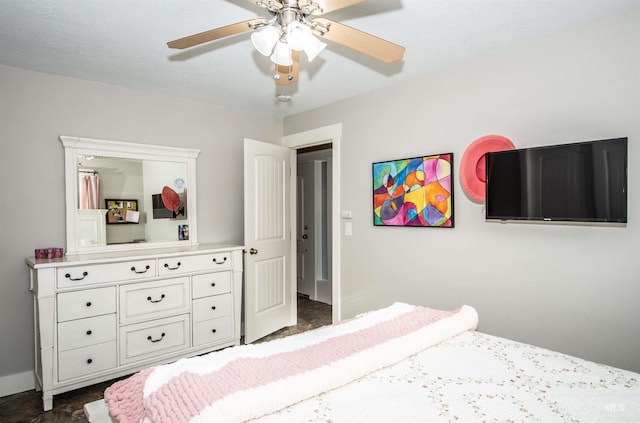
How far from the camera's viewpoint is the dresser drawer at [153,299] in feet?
8.55

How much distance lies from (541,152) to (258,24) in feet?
5.42

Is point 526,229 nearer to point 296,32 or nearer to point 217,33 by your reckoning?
point 296,32

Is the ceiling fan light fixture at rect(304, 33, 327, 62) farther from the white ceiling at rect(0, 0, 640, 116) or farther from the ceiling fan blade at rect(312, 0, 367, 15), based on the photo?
the white ceiling at rect(0, 0, 640, 116)

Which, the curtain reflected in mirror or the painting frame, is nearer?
the curtain reflected in mirror

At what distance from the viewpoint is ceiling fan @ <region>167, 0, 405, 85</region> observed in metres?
1.32

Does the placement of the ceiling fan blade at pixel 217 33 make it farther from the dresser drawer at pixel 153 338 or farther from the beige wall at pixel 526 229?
the dresser drawer at pixel 153 338

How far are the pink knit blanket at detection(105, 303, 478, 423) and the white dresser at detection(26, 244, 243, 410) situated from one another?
136cm

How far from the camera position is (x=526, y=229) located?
223 centimetres

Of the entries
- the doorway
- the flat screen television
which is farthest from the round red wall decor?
the doorway

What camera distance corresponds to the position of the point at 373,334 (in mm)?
1613

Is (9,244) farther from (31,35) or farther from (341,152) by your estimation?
(341,152)

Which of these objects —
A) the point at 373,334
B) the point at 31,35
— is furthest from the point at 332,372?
the point at 31,35

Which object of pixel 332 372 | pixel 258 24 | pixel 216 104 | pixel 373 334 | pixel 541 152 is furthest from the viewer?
pixel 216 104

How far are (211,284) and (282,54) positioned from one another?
6.97ft
